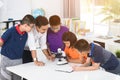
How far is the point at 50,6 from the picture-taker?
4.86 metres

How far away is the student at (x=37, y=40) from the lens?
106 inches

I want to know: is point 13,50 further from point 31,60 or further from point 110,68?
point 110,68

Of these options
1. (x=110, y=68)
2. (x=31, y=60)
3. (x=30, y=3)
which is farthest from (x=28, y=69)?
(x=30, y=3)

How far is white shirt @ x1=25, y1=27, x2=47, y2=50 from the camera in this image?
9.04 ft

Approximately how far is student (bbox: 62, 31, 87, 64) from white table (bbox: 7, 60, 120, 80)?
0.28 meters

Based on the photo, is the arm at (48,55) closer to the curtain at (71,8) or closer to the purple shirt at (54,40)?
the purple shirt at (54,40)

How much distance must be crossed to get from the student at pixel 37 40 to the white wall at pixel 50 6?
6.18 ft

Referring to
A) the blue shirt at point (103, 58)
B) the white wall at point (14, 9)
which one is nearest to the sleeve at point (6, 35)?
the blue shirt at point (103, 58)

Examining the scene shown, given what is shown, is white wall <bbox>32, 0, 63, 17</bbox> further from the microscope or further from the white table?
the white table

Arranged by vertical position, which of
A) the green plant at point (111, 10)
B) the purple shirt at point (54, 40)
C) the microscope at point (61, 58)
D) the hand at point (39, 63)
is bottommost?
the hand at point (39, 63)

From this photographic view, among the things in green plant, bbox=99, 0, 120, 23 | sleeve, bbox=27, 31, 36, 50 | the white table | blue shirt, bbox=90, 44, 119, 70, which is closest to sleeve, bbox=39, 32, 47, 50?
sleeve, bbox=27, 31, 36, 50

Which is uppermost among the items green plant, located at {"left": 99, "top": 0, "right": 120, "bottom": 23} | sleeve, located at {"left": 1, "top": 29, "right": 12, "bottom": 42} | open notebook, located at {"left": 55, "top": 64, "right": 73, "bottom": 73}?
green plant, located at {"left": 99, "top": 0, "right": 120, "bottom": 23}

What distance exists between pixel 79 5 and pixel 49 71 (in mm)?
2441

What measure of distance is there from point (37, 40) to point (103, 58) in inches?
31.4
